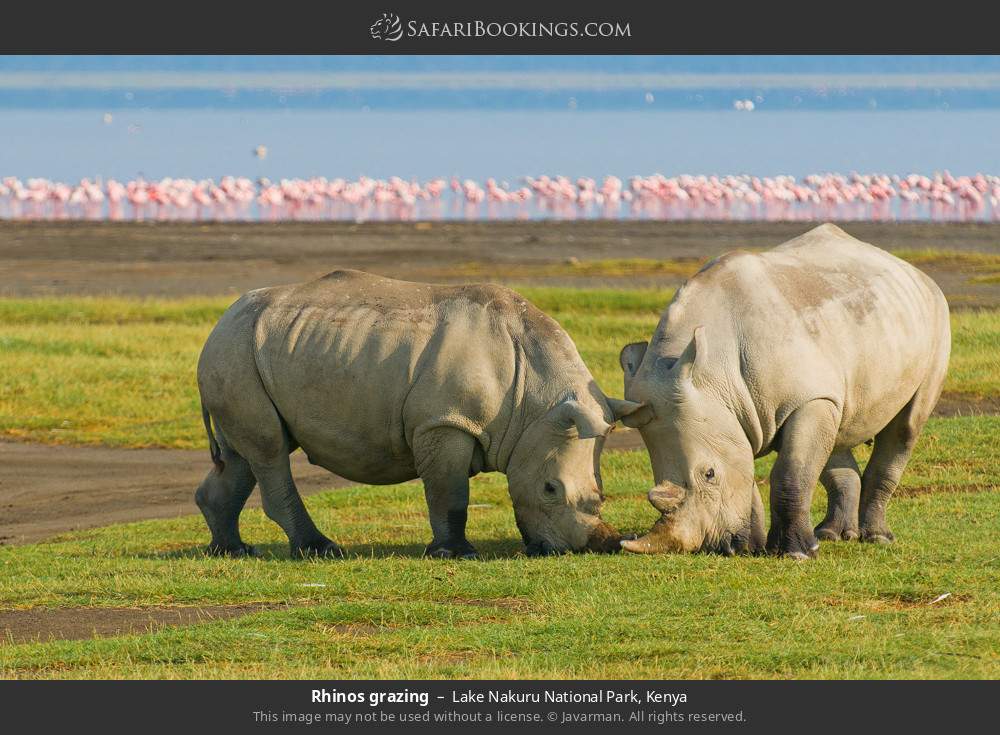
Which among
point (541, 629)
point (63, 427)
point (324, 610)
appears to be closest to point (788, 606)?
point (541, 629)

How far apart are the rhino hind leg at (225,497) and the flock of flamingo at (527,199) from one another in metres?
79.4

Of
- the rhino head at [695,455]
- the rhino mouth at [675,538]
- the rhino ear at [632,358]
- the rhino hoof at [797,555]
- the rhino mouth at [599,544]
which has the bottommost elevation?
the rhino hoof at [797,555]

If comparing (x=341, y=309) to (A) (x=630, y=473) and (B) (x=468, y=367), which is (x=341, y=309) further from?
(A) (x=630, y=473)

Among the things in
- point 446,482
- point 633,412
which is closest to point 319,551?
point 446,482

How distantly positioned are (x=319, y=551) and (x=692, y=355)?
11.7ft

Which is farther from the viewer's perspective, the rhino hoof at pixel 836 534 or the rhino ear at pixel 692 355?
the rhino hoof at pixel 836 534

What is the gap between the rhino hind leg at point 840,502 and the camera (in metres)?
14.1

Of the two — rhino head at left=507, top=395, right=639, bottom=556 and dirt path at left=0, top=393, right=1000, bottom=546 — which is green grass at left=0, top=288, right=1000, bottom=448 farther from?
rhino head at left=507, top=395, right=639, bottom=556

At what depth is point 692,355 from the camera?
40.1ft

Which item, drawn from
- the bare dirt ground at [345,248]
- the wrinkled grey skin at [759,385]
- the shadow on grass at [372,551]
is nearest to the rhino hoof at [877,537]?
the wrinkled grey skin at [759,385]

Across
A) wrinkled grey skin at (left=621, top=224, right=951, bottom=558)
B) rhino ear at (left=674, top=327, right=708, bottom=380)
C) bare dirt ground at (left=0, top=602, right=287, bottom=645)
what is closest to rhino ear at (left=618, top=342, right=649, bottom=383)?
wrinkled grey skin at (left=621, top=224, right=951, bottom=558)

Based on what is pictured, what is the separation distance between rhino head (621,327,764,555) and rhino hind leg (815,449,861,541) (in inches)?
76.8

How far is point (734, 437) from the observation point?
1229 centimetres

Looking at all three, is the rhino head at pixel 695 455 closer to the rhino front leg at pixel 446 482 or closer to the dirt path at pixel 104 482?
the rhino front leg at pixel 446 482
